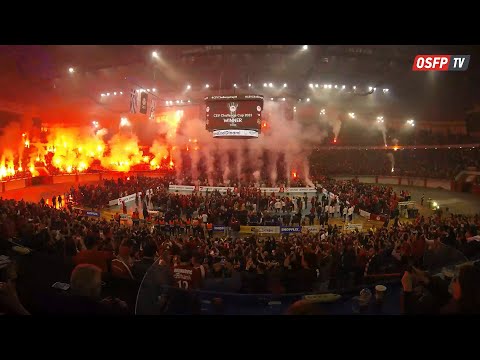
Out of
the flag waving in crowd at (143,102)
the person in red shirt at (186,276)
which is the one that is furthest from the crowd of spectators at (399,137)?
the person in red shirt at (186,276)

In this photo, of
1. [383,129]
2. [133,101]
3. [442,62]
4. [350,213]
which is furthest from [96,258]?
[383,129]

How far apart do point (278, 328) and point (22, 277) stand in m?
4.61

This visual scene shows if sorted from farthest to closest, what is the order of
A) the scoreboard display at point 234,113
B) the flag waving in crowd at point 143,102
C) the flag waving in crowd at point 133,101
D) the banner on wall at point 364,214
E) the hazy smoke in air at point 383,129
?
the hazy smoke in air at point 383,129 < the banner on wall at point 364,214 < the flag waving in crowd at point 143,102 < the flag waving in crowd at point 133,101 < the scoreboard display at point 234,113

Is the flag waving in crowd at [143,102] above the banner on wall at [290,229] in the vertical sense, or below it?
above

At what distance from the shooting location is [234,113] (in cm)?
1240

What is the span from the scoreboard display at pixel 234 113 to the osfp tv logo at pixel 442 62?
5.57m

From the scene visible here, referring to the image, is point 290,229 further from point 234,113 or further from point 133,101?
point 133,101

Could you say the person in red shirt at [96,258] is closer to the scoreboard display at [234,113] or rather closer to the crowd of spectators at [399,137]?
the scoreboard display at [234,113]

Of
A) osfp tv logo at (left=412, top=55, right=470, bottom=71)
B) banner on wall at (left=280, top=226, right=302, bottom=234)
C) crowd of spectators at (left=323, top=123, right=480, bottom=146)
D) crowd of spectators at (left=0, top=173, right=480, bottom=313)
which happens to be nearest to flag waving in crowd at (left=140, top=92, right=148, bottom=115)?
crowd of spectators at (left=0, top=173, right=480, bottom=313)

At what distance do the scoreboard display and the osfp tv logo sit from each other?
557 centimetres

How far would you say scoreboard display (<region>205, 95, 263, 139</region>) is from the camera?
40.4ft

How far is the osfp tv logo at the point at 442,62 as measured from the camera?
761 cm
